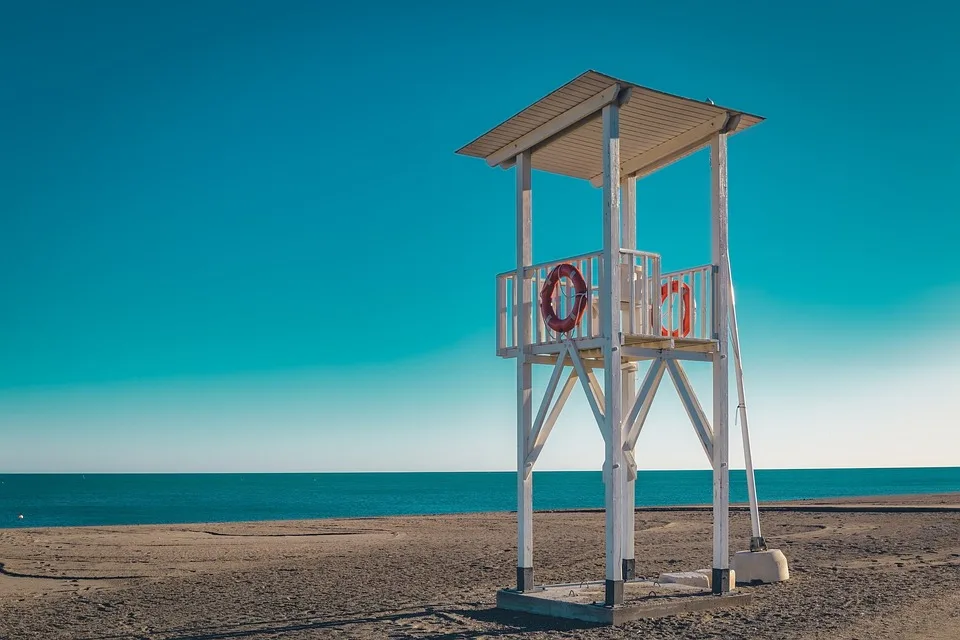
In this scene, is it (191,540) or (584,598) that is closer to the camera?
(584,598)

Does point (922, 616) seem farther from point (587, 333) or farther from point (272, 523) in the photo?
point (272, 523)

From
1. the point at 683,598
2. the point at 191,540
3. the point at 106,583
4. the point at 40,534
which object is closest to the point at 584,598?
the point at 683,598

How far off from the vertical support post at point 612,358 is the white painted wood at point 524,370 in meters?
1.40

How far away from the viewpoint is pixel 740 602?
10.8 metres

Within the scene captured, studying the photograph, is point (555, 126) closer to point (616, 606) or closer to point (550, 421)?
point (550, 421)

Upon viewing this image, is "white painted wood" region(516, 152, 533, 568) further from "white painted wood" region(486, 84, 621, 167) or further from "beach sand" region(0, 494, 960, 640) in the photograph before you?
"beach sand" region(0, 494, 960, 640)

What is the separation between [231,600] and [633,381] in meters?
6.06

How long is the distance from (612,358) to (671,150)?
133 inches

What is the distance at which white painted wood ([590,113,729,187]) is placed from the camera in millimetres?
11173

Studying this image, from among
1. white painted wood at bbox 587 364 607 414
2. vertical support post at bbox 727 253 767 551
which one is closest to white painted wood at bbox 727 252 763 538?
vertical support post at bbox 727 253 767 551

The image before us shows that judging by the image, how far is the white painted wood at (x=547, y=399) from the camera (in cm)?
1088

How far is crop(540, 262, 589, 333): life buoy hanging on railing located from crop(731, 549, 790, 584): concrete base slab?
455 cm

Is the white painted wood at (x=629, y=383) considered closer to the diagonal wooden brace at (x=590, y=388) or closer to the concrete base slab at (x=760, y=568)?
the diagonal wooden brace at (x=590, y=388)

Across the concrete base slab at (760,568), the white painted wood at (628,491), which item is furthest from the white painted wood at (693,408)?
the concrete base slab at (760,568)
